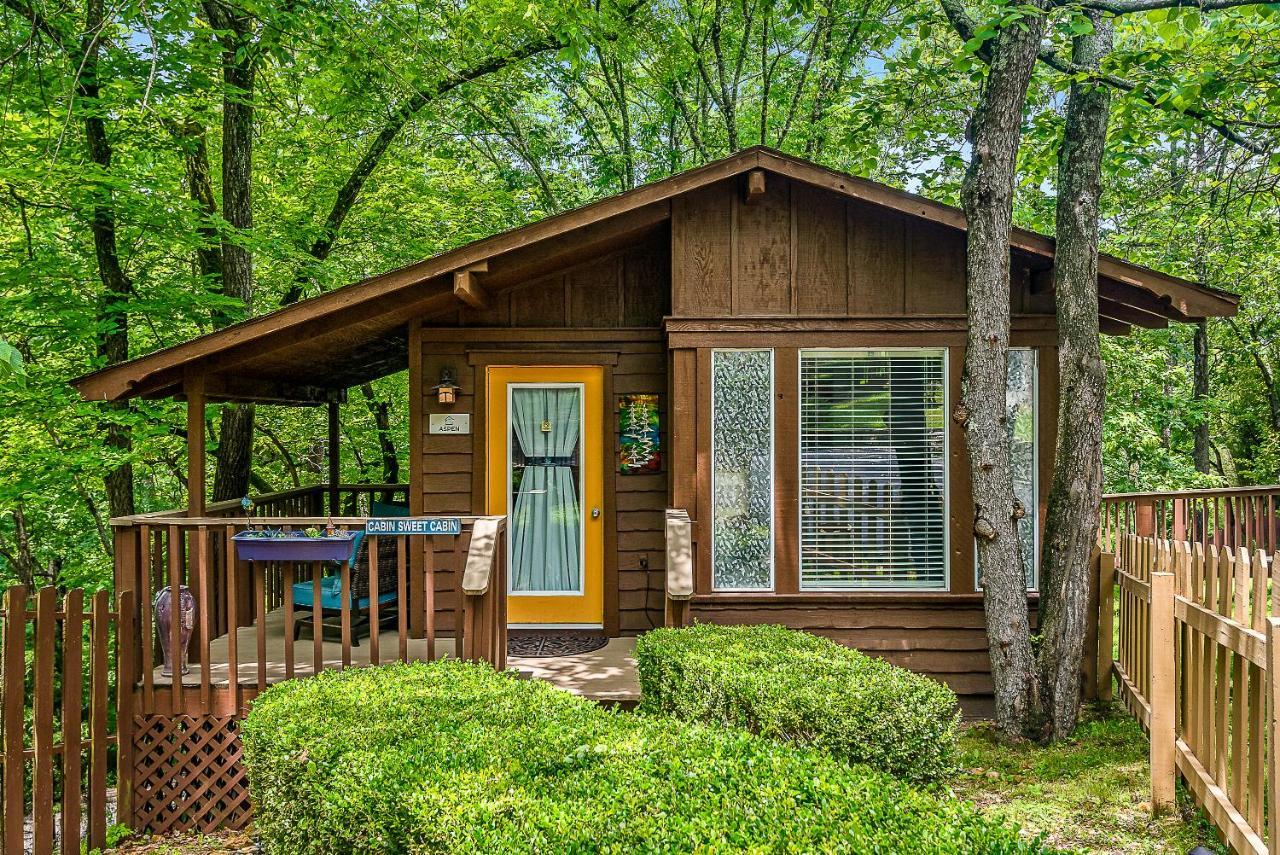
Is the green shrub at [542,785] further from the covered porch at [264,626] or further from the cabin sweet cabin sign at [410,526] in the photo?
the cabin sweet cabin sign at [410,526]

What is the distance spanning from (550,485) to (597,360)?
1059 mm

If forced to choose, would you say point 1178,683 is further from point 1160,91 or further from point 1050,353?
point 1160,91

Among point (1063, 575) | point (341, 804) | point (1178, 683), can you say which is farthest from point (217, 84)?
point (1178, 683)

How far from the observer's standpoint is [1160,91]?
16.5 ft

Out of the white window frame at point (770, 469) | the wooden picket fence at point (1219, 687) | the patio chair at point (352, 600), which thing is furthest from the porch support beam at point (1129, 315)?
the patio chair at point (352, 600)

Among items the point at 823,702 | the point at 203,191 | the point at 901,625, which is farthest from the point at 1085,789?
the point at 203,191

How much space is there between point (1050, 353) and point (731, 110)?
860 cm

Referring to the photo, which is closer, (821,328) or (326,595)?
(821,328)

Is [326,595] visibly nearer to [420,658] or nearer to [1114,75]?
[420,658]

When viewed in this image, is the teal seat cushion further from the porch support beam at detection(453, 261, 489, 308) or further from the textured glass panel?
the textured glass panel

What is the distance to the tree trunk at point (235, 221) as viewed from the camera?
8.34 meters

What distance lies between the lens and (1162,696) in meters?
3.57

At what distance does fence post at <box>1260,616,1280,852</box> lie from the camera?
7.66 ft

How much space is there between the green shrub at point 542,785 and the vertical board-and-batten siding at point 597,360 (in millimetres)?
2746
